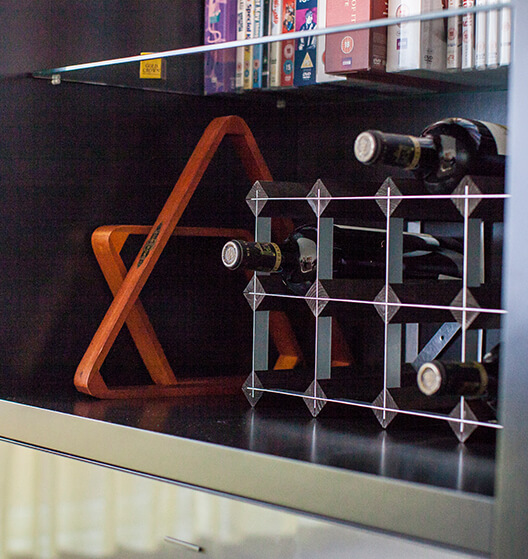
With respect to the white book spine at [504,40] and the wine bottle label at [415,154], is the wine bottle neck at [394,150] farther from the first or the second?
the white book spine at [504,40]

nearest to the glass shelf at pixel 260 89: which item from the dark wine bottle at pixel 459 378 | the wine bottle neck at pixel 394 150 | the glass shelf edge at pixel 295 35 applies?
the glass shelf edge at pixel 295 35

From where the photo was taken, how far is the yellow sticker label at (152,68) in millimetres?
1259

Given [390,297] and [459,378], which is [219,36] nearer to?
[390,297]

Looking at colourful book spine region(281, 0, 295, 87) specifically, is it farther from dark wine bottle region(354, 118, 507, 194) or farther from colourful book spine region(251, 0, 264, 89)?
dark wine bottle region(354, 118, 507, 194)

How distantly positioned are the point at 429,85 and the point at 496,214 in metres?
0.28

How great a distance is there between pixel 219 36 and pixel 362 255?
469 millimetres

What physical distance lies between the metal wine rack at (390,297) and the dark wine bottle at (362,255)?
0.08 feet

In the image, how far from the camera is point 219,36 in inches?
55.6

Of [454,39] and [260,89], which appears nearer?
[454,39]

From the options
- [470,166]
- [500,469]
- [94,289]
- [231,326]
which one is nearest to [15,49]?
[94,289]

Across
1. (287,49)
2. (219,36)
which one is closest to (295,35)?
(287,49)

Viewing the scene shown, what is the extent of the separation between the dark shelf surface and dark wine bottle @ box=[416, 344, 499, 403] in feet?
0.22

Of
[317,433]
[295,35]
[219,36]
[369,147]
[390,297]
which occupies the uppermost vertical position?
[219,36]

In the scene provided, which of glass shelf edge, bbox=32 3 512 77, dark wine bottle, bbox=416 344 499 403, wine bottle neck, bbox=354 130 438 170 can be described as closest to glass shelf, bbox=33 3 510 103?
glass shelf edge, bbox=32 3 512 77
